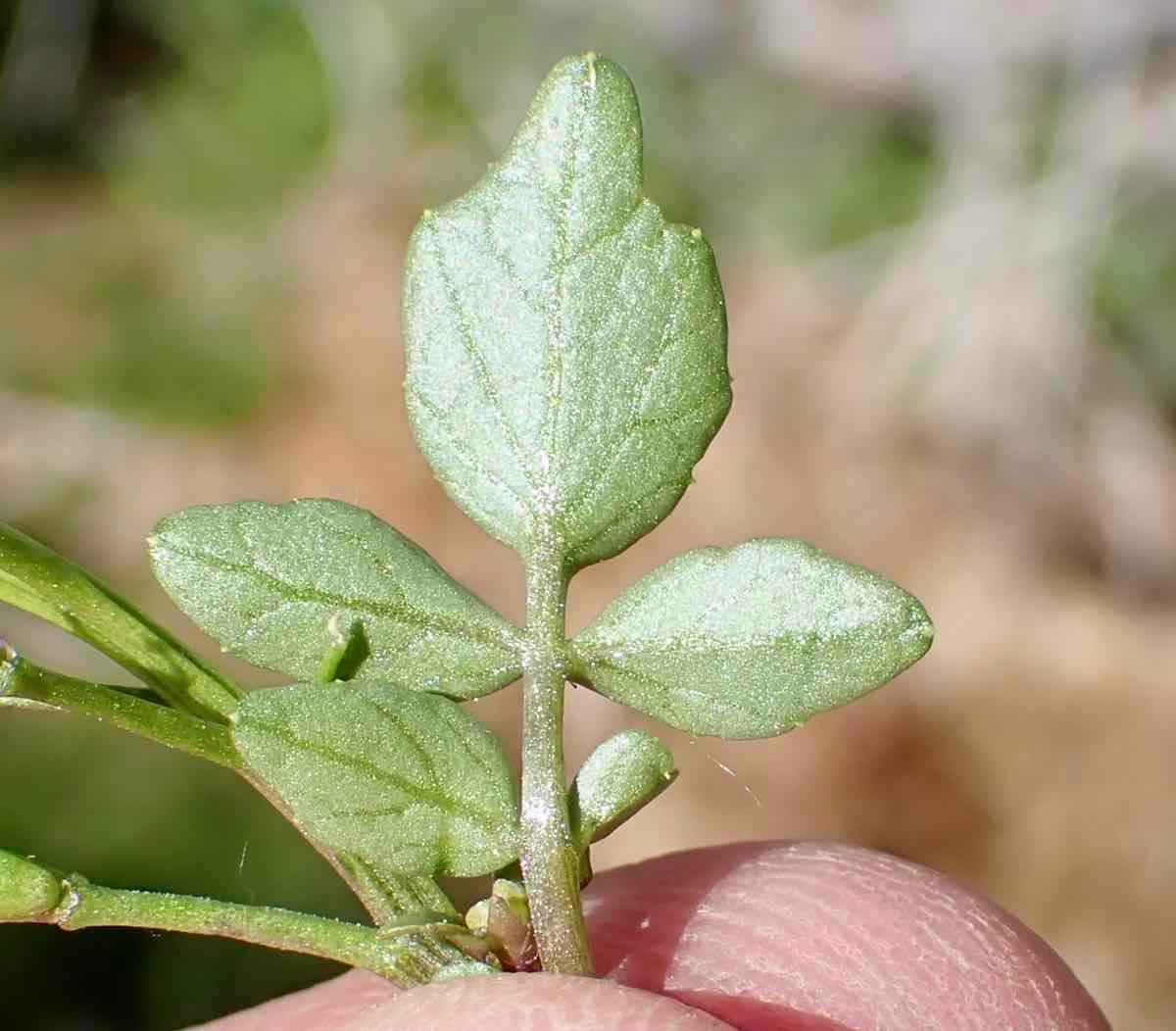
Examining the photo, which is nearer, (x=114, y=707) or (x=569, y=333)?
(x=114, y=707)

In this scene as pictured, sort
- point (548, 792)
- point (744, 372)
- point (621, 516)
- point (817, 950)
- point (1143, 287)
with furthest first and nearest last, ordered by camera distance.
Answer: point (744, 372) < point (1143, 287) < point (817, 950) < point (621, 516) < point (548, 792)

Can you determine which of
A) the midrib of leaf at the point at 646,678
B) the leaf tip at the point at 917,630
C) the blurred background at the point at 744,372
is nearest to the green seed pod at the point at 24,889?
the midrib of leaf at the point at 646,678

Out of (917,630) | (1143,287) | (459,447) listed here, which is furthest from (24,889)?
(1143,287)

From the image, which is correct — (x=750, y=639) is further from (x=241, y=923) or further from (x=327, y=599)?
(x=241, y=923)

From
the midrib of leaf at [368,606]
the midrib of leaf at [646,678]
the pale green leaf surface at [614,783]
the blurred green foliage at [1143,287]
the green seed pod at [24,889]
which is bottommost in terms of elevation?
the green seed pod at [24,889]

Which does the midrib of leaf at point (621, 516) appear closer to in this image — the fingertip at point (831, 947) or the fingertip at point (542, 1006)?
the fingertip at point (542, 1006)

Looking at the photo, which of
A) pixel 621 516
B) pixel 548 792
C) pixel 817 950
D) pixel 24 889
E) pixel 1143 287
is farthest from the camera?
pixel 1143 287

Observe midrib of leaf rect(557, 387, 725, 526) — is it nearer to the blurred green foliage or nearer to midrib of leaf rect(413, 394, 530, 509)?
midrib of leaf rect(413, 394, 530, 509)

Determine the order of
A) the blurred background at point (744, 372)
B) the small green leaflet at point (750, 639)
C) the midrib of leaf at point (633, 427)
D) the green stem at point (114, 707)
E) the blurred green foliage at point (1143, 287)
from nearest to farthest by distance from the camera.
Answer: the green stem at point (114, 707)
the small green leaflet at point (750, 639)
the midrib of leaf at point (633, 427)
the blurred background at point (744, 372)
the blurred green foliage at point (1143, 287)
